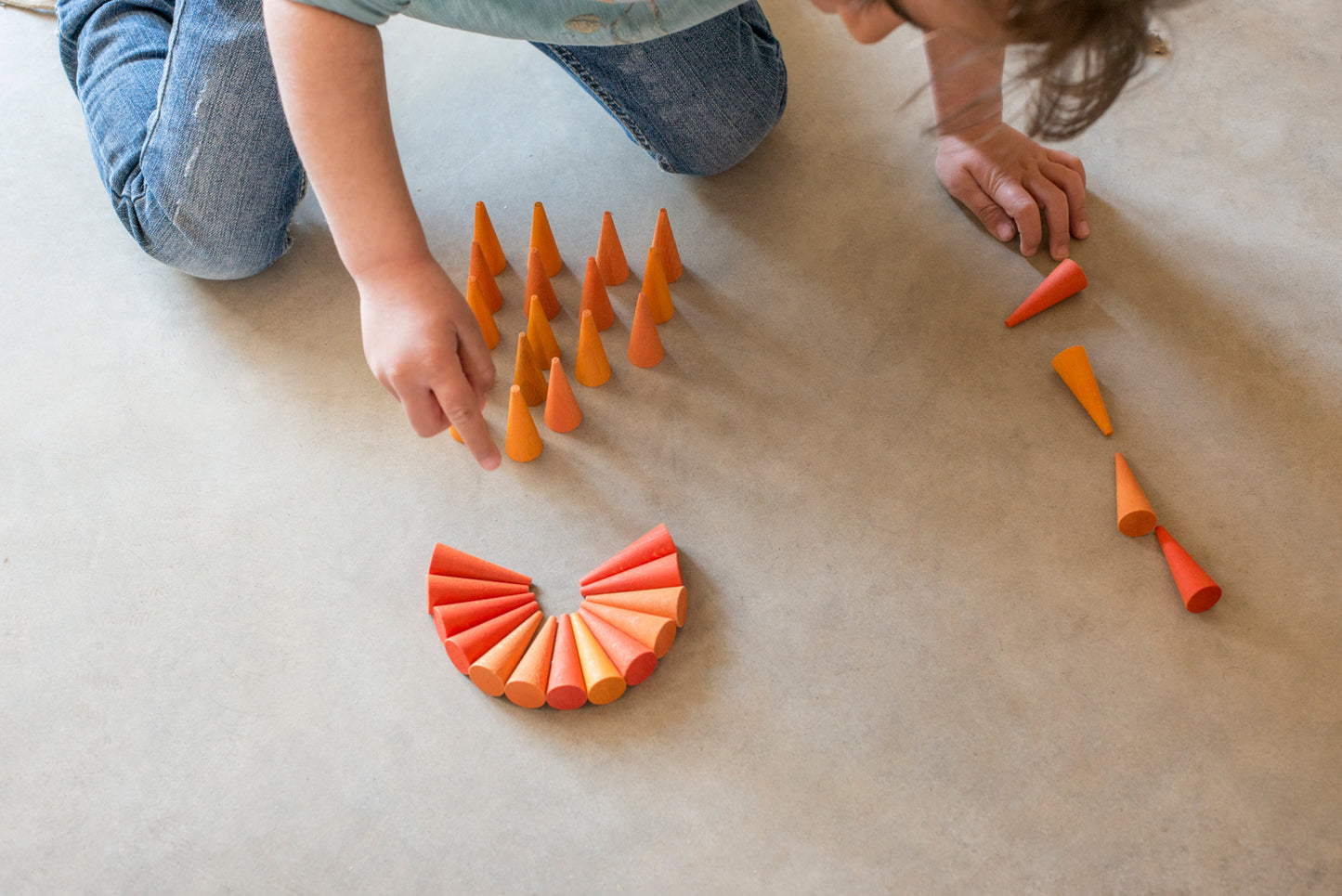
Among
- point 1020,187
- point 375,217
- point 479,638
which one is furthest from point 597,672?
point 1020,187

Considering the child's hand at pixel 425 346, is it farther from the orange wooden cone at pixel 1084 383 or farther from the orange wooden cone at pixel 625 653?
the orange wooden cone at pixel 1084 383

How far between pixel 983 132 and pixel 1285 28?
65cm

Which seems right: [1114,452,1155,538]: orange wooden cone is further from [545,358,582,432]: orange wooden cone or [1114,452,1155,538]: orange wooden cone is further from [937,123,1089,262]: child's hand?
[545,358,582,432]: orange wooden cone

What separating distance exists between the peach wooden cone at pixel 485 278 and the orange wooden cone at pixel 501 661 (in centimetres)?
50

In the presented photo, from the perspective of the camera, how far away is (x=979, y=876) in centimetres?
101

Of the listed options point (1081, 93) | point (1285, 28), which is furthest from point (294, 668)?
point (1285, 28)

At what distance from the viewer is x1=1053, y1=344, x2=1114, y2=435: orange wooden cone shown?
1.27 meters

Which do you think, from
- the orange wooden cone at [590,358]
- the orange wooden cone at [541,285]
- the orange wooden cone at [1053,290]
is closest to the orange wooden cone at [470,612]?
the orange wooden cone at [590,358]

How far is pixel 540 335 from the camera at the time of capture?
4.42 ft

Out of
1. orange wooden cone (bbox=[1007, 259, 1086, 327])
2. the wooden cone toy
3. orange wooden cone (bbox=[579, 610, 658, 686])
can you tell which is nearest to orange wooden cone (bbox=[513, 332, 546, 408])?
orange wooden cone (bbox=[579, 610, 658, 686])

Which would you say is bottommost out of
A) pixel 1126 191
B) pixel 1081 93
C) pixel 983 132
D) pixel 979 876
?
pixel 979 876

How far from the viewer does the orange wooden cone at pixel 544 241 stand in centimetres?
144

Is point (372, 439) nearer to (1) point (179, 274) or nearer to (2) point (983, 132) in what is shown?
(1) point (179, 274)

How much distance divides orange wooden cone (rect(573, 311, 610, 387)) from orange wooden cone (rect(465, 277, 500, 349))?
125 millimetres
